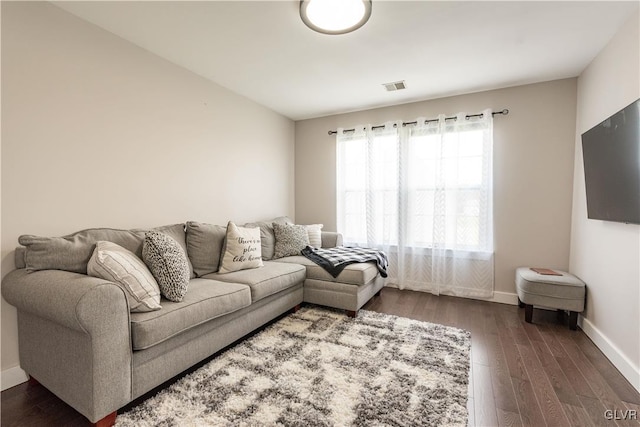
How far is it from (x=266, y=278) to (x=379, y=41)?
7.06 feet

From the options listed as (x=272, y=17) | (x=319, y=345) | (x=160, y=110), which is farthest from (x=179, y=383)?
(x=272, y=17)

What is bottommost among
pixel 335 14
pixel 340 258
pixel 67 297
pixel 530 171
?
pixel 340 258

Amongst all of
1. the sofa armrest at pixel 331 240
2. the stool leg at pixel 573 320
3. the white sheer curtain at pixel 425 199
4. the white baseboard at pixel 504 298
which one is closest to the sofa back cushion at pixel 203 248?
the sofa armrest at pixel 331 240

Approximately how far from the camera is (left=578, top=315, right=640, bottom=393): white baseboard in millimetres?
1777

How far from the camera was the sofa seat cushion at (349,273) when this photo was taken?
2.73 m

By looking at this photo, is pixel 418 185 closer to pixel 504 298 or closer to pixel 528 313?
pixel 504 298

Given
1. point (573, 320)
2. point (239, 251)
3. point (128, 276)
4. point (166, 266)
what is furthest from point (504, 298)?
point (128, 276)

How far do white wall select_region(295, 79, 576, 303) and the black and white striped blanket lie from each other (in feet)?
4.63

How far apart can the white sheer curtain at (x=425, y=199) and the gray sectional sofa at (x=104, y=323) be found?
1988mm

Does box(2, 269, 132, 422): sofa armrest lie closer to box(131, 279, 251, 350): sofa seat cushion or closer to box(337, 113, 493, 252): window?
box(131, 279, 251, 350): sofa seat cushion

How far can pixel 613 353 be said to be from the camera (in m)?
2.03

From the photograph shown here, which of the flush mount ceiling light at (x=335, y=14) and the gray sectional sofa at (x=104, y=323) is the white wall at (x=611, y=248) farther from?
the gray sectional sofa at (x=104, y=323)

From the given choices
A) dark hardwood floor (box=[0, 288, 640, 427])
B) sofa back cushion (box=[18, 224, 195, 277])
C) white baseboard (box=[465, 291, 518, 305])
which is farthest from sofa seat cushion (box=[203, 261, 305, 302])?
white baseboard (box=[465, 291, 518, 305])

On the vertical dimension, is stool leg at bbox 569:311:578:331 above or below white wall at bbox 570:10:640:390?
below
